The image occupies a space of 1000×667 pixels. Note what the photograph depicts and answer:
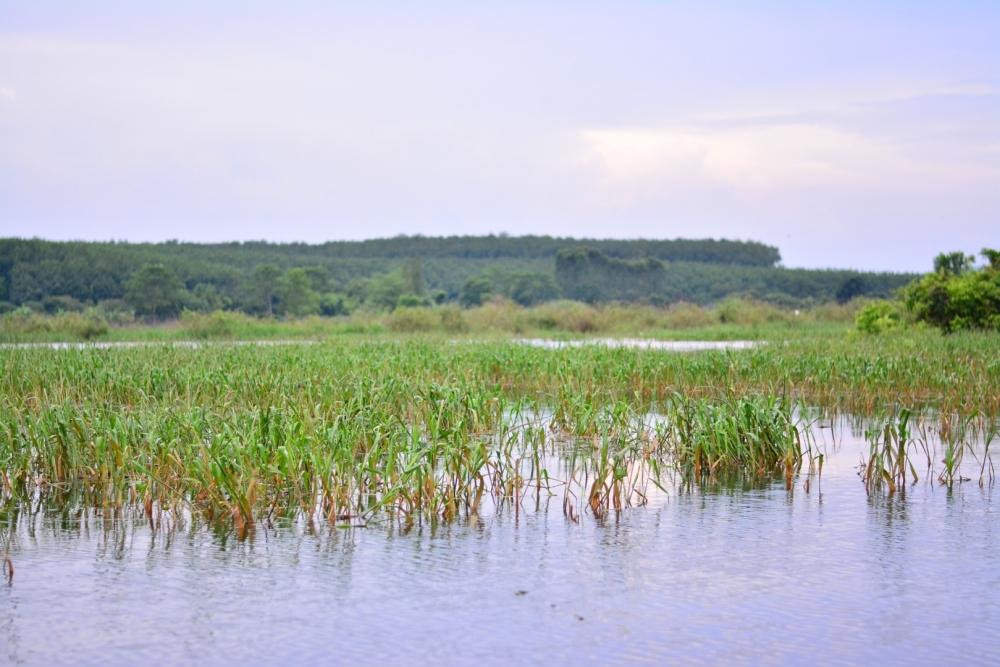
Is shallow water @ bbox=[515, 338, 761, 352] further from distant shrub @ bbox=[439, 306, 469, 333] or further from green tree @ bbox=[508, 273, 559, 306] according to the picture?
green tree @ bbox=[508, 273, 559, 306]

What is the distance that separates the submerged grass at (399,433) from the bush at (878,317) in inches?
462

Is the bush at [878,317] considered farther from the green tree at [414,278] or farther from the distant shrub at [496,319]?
the green tree at [414,278]

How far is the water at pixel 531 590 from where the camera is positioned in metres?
6.53

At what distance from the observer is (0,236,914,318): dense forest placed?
6669 cm

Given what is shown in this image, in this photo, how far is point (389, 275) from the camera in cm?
8238

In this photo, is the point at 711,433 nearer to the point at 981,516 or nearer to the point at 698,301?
the point at 981,516

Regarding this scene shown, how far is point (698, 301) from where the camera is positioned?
88.1 meters

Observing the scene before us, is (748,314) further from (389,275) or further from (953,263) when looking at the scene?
(389,275)

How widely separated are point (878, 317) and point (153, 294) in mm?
42393

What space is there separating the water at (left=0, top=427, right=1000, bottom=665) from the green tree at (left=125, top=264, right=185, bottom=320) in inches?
2149

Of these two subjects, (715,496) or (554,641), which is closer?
(554,641)

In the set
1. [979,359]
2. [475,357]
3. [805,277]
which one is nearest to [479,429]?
[475,357]

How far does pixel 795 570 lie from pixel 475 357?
12737 mm

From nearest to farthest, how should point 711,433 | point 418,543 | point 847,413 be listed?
point 418,543, point 711,433, point 847,413
